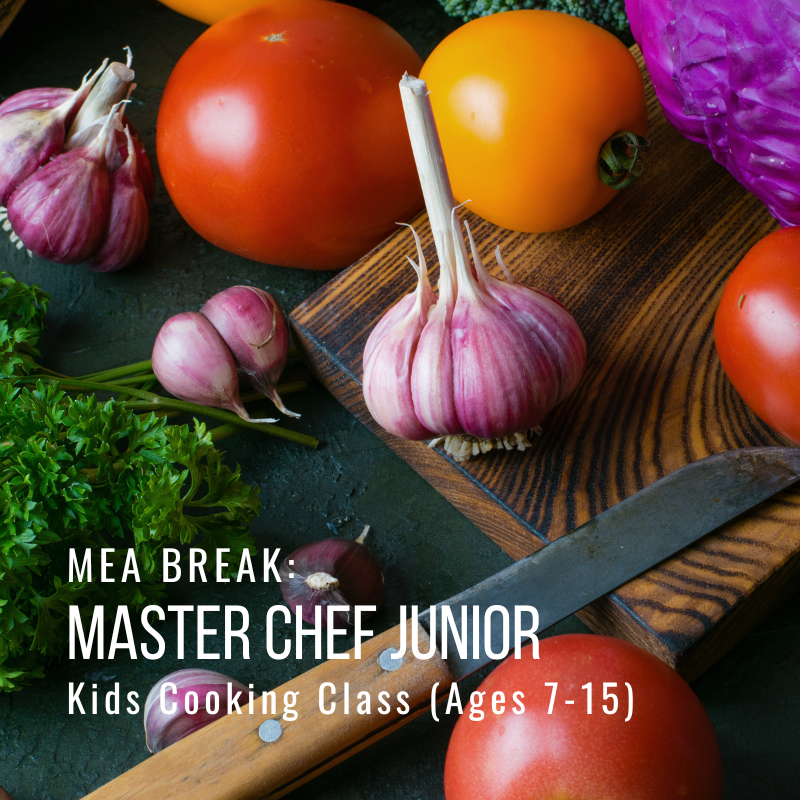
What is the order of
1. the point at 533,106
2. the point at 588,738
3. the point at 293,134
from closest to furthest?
the point at 588,738, the point at 533,106, the point at 293,134

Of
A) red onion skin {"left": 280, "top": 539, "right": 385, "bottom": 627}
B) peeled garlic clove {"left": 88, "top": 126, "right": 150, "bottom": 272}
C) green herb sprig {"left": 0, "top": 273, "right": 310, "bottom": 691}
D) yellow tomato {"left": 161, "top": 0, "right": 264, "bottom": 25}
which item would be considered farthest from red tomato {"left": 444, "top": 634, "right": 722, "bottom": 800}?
yellow tomato {"left": 161, "top": 0, "right": 264, "bottom": 25}

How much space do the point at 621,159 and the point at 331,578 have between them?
53 centimetres

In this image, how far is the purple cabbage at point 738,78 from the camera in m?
0.74

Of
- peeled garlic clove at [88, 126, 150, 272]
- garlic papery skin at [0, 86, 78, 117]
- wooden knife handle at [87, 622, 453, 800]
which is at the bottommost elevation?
wooden knife handle at [87, 622, 453, 800]

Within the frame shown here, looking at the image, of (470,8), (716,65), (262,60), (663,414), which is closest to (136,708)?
(663,414)

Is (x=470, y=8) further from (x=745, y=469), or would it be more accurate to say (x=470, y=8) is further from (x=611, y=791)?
(x=611, y=791)

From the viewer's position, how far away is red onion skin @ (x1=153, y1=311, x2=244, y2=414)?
933mm

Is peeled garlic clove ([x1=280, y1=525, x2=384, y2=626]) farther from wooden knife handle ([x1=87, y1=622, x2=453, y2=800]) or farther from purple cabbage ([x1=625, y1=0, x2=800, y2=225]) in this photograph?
purple cabbage ([x1=625, y1=0, x2=800, y2=225])

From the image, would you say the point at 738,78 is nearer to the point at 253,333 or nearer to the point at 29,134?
the point at 253,333

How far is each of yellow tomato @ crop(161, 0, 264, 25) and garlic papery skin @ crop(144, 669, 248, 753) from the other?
893 mm

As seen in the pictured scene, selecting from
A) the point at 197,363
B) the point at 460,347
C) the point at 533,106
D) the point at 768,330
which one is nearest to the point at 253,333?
the point at 197,363

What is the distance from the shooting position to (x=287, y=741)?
72 centimetres

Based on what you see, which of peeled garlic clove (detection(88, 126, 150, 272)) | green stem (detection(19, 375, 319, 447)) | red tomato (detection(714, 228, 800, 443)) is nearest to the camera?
red tomato (detection(714, 228, 800, 443))

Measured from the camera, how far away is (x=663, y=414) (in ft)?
2.89
